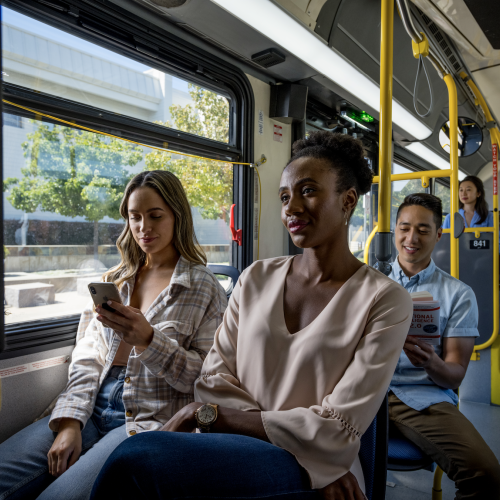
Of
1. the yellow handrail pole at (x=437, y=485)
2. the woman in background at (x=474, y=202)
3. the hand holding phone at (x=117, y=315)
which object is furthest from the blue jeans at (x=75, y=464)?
the woman in background at (x=474, y=202)

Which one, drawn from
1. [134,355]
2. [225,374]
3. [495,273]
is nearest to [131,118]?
[134,355]

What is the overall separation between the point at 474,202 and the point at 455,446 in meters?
3.23

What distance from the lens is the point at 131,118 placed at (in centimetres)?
224

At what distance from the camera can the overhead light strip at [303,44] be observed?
1963 mm

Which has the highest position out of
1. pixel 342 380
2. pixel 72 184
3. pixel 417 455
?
pixel 72 184

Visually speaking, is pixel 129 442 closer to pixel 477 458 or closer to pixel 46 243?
pixel 477 458

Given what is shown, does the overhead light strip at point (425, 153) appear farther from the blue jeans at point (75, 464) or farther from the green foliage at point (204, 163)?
the blue jeans at point (75, 464)

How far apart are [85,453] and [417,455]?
47.5 inches

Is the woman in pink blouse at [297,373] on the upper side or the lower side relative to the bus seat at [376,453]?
upper

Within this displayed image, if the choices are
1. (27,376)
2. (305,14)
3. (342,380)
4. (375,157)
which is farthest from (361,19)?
(27,376)

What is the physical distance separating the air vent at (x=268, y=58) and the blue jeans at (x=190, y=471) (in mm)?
2368

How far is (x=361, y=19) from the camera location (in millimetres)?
2945

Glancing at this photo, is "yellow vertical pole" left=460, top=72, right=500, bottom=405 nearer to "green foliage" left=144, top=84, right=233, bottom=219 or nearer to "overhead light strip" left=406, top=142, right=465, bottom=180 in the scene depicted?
"overhead light strip" left=406, top=142, right=465, bottom=180

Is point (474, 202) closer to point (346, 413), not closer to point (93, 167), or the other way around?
point (93, 167)
